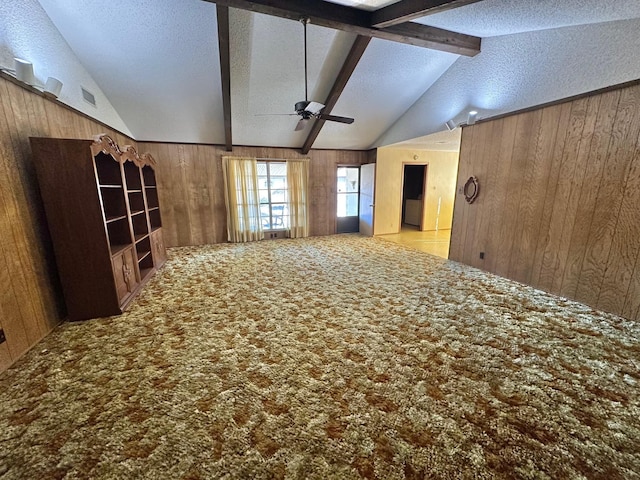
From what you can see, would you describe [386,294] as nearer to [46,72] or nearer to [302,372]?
[302,372]

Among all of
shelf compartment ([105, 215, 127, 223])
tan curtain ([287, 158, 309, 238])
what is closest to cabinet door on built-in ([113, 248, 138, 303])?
shelf compartment ([105, 215, 127, 223])

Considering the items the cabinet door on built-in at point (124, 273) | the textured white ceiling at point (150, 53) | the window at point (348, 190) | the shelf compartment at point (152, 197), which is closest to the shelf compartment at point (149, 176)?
the shelf compartment at point (152, 197)

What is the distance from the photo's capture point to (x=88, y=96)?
3475 millimetres

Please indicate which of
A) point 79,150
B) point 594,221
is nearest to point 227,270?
point 79,150

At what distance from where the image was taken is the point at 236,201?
238 inches

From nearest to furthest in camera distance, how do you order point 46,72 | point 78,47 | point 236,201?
point 46,72
point 78,47
point 236,201

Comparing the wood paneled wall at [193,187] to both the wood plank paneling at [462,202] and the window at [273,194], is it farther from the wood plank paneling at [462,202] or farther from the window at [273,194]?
the wood plank paneling at [462,202]

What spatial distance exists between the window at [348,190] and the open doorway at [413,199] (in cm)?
131

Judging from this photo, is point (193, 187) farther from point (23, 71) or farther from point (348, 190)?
point (348, 190)

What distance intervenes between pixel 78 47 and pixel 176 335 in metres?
3.54

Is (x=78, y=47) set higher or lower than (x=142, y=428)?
higher

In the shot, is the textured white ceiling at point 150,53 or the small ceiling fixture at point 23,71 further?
the textured white ceiling at point 150,53

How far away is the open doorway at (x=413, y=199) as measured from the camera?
742 centimetres

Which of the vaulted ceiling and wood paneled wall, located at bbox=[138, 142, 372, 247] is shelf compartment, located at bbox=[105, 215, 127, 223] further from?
wood paneled wall, located at bbox=[138, 142, 372, 247]
